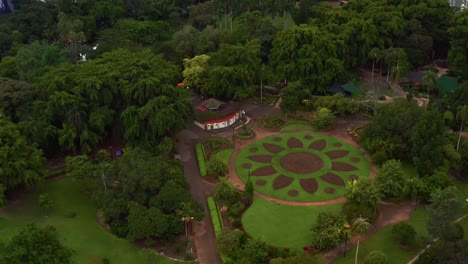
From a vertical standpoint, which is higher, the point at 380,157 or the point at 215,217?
the point at 380,157

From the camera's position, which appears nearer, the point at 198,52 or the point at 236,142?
the point at 236,142

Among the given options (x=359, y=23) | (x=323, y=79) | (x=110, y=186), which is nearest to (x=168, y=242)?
(x=110, y=186)

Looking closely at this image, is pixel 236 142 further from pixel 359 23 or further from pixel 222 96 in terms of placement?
Answer: pixel 359 23

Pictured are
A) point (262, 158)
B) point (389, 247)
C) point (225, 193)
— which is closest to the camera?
point (389, 247)

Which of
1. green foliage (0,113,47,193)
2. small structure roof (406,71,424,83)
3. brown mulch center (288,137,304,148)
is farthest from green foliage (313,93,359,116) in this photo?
green foliage (0,113,47,193)

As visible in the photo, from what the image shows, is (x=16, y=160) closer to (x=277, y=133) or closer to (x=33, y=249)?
(x=33, y=249)

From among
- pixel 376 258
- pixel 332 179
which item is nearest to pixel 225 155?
pixel 332 179
